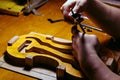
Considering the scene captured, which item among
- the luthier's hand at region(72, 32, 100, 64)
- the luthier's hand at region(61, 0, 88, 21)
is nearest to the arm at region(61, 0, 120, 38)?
the luthier's hand at region(61, 0, 88, 21)

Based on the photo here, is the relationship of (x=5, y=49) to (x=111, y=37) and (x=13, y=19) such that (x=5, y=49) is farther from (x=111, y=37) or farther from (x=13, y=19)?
(x=111, y=37)

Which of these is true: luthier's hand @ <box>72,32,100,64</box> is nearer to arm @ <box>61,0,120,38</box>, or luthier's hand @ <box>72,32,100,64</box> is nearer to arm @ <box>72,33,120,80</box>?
arm @ <box>72,33,120,80</box>

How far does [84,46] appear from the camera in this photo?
2.73 ft

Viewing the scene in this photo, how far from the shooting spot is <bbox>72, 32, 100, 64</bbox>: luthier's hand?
0.80m

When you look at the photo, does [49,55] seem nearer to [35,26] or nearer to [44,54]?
[44,54]

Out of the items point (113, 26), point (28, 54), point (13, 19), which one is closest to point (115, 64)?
point (113, 26)

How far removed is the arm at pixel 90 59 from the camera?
2.42 feet

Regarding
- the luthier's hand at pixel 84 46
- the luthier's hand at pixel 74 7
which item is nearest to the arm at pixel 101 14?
the luthier's hand at pixel 74 7

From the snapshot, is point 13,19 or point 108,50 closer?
point 108,50

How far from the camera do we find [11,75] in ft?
2.69

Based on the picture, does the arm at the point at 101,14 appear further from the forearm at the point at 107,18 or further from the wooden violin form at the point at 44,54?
the wooden violin form at the point at 44,54

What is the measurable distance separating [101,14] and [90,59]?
0.76ft

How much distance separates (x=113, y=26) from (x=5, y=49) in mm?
423

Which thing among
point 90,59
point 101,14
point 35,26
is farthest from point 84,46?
point 35,26
